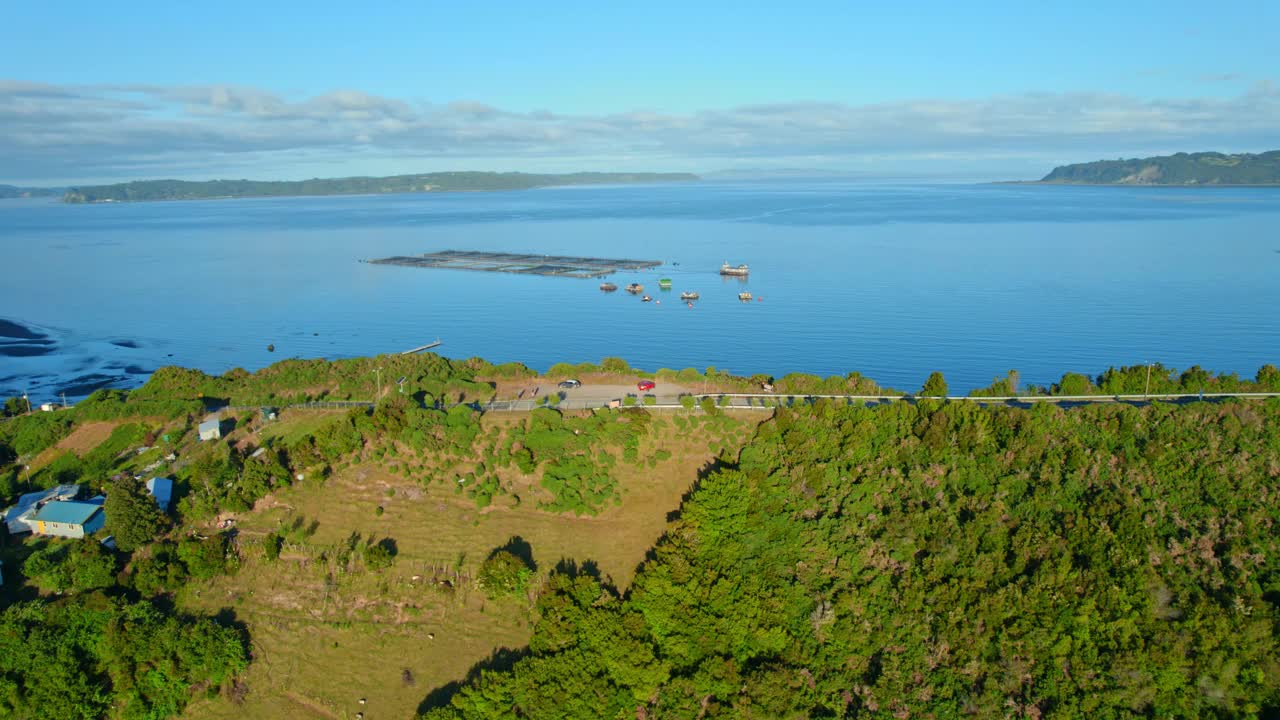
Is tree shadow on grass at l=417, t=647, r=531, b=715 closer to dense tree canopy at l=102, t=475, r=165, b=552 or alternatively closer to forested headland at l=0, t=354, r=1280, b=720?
forested headland at l=0, t=354, r=1280, b=720

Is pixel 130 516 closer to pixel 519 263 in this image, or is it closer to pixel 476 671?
pixel 476 671

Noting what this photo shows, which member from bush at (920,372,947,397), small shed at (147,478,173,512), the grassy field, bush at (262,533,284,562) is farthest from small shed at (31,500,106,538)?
bush at (920,372,947,397)

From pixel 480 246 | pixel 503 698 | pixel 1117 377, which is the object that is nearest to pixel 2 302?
pixel 480 246

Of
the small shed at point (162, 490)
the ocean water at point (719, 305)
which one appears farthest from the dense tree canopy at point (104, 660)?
the ocean water at point (719, 305)

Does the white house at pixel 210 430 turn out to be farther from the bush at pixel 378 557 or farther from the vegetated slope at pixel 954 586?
the vegetated slope at pixel 954 586

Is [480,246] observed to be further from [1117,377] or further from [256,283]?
[1117,377]
